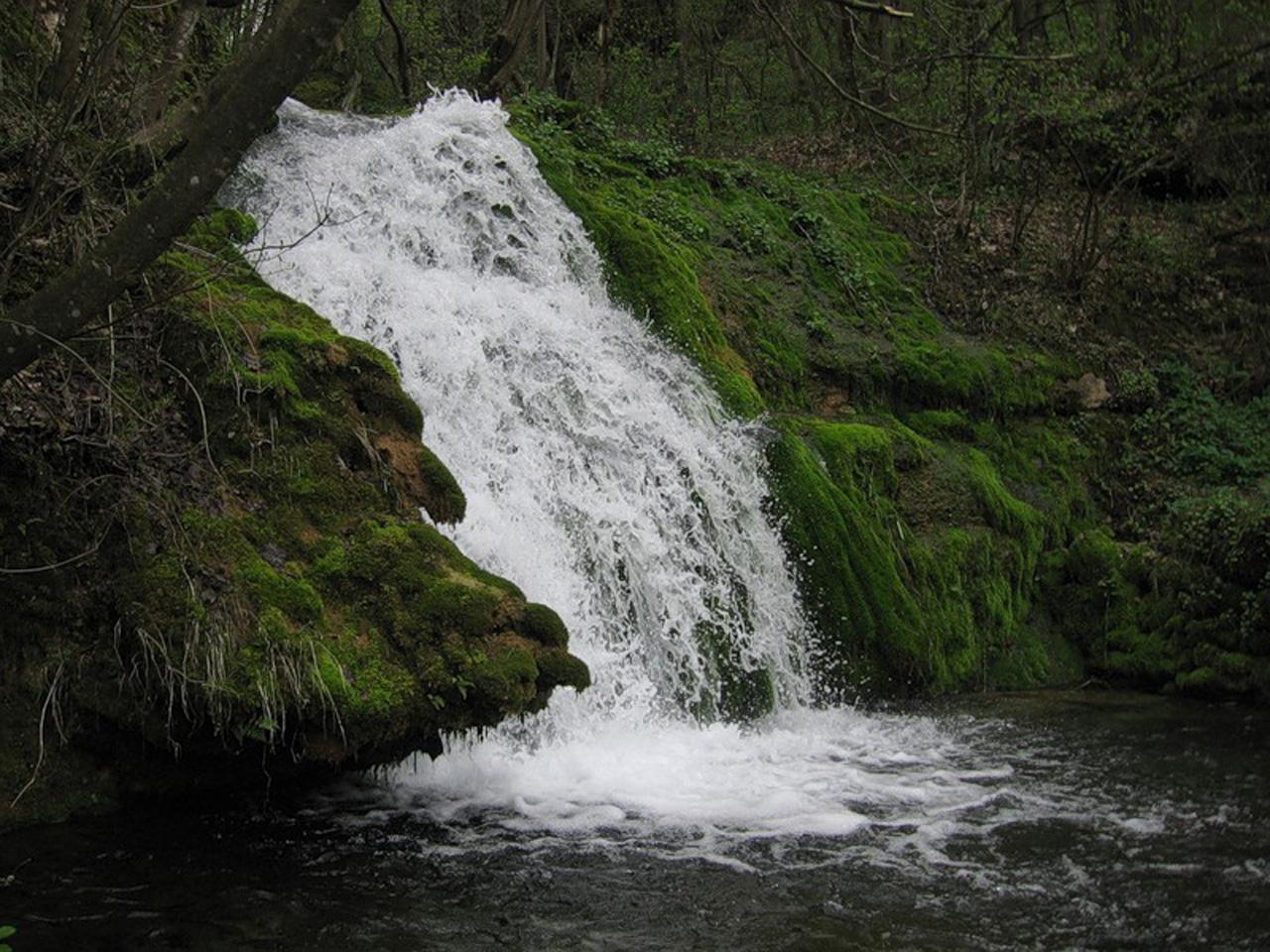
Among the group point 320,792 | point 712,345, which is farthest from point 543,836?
point 712,345

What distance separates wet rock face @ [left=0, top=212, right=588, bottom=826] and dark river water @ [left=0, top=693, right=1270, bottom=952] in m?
0.42

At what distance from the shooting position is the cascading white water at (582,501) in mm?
6367

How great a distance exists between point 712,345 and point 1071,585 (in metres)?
4.07

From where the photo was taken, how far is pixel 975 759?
7328 mm

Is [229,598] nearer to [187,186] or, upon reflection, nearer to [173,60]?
[187,186]

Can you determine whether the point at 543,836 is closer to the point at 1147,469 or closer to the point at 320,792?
the point at 320,792

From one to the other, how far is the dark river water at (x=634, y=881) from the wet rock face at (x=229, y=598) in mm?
423

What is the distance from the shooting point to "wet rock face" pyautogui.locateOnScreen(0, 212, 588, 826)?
5070mm

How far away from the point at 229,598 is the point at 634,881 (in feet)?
7.14

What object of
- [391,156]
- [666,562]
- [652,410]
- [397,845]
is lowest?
[397,845]

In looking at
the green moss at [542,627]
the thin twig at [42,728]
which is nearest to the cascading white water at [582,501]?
the green moss at [542,627]

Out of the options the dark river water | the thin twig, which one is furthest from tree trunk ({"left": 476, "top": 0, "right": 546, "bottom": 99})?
the thin twig

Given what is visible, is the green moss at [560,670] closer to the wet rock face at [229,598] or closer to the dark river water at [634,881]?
the wet rock face at [229,598]

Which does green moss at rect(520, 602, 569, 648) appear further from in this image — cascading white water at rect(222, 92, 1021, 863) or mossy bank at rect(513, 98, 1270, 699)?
mossy bank at rect(513, 98, 1270, 699)
